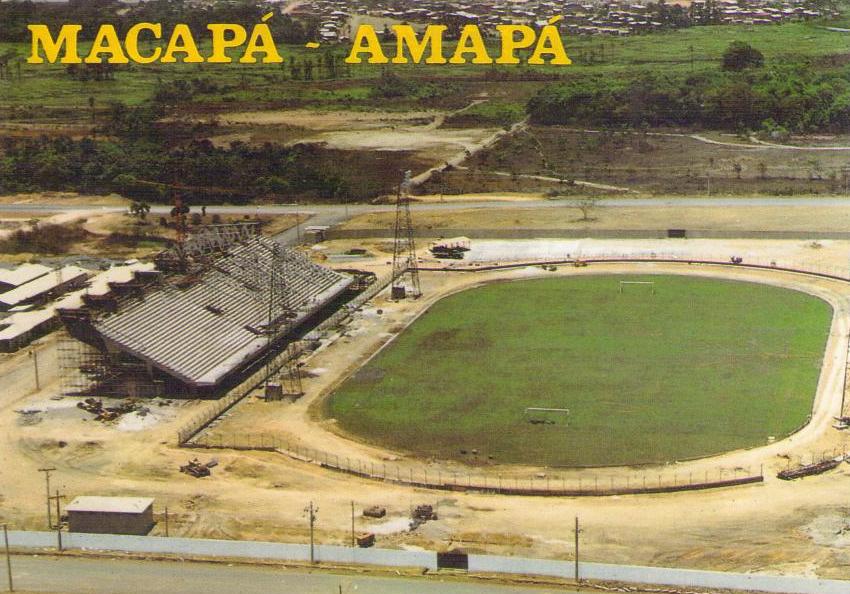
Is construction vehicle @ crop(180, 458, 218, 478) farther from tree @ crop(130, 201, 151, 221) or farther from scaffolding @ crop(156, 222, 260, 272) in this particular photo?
tree @ crop(130, 201, 151, 221)

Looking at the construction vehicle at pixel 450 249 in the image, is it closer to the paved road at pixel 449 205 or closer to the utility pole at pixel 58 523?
the paved road at pixel 449 205

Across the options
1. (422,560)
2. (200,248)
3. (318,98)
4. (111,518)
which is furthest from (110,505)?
(318,98)

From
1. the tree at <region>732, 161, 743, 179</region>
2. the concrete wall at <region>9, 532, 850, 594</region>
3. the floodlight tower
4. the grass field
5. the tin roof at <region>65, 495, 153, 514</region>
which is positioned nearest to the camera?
the concrete wall at <region>9, 532, 850, 594</region>

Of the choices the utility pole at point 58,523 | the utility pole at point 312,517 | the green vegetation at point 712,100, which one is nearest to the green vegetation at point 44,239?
the utility pole at point 58,523

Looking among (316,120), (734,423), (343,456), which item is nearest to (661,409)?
(734,423)

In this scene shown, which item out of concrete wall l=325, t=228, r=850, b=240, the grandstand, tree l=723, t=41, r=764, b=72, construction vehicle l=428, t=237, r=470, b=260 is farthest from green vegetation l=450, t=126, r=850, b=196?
the grandstand

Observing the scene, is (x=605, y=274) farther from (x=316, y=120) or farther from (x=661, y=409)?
(x=316, y=120)
